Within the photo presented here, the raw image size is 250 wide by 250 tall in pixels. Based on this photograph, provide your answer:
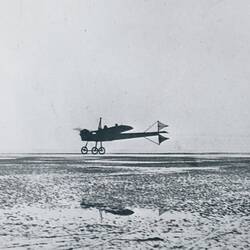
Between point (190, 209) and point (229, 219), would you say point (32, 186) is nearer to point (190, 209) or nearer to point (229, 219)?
point (190, 209)

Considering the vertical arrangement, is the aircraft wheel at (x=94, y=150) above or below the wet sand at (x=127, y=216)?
above

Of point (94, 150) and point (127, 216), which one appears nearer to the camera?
point (127, 216)

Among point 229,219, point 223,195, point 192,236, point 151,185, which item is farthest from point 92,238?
point 151,185

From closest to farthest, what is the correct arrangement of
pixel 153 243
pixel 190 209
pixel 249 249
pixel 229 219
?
pixel 249 249 < pixel 153 243 < pixel 229 219 < pixel 190 209

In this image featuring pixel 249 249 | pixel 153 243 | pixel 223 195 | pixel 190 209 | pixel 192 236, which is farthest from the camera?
pixel 223 195

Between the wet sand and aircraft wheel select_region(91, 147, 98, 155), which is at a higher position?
aircraft wheel select_region(91, 147, 98, 155)

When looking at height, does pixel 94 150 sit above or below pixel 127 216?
above

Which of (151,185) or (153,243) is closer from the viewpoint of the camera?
(153,243)

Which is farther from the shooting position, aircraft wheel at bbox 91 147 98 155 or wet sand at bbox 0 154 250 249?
aircraft wheel at bbox 91 147 98 155

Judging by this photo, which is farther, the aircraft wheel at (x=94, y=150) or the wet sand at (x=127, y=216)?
the aircraft wheel at (x=94, y=150)

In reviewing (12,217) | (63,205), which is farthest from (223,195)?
(12,217)
